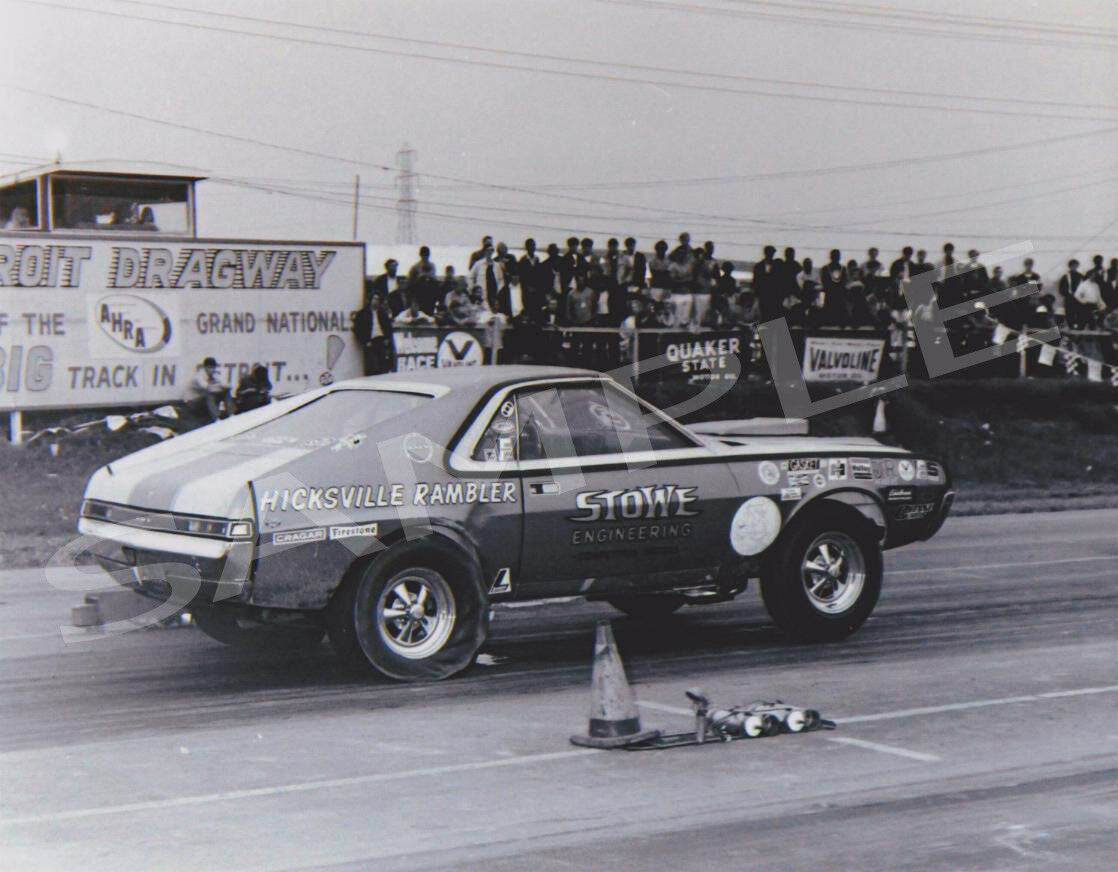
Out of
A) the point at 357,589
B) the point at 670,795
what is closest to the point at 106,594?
the point at 357,589

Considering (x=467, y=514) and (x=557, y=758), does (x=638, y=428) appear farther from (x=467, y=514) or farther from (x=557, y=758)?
(x=557, y=758)

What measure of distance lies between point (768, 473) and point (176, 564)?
11.4ft

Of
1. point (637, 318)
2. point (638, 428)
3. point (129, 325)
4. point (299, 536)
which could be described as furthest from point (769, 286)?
point (299, 536)

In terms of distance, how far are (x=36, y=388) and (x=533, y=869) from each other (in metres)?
13.2

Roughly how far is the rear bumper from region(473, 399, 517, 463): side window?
1.44 meters

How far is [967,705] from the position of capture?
24.8ft

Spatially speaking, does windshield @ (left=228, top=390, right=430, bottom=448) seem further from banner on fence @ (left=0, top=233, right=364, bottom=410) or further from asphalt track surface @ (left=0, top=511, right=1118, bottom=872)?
banner on fence @ (left=0, top=233, right=364, bottom=410)

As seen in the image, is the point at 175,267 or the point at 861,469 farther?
the point at 175,267

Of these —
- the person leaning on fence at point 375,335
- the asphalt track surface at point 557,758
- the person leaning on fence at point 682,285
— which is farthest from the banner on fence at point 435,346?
the asphalt track surface at point 557,758

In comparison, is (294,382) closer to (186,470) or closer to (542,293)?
(542,293)

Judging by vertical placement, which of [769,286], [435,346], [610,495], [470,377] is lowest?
[610,495]

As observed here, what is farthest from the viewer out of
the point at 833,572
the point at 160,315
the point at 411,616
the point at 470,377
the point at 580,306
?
the point at 580,306

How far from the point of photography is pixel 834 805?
5.74 m

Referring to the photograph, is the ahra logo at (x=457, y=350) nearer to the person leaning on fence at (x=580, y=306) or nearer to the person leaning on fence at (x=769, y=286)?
the person leaning on fence at (x=580, y=306)
